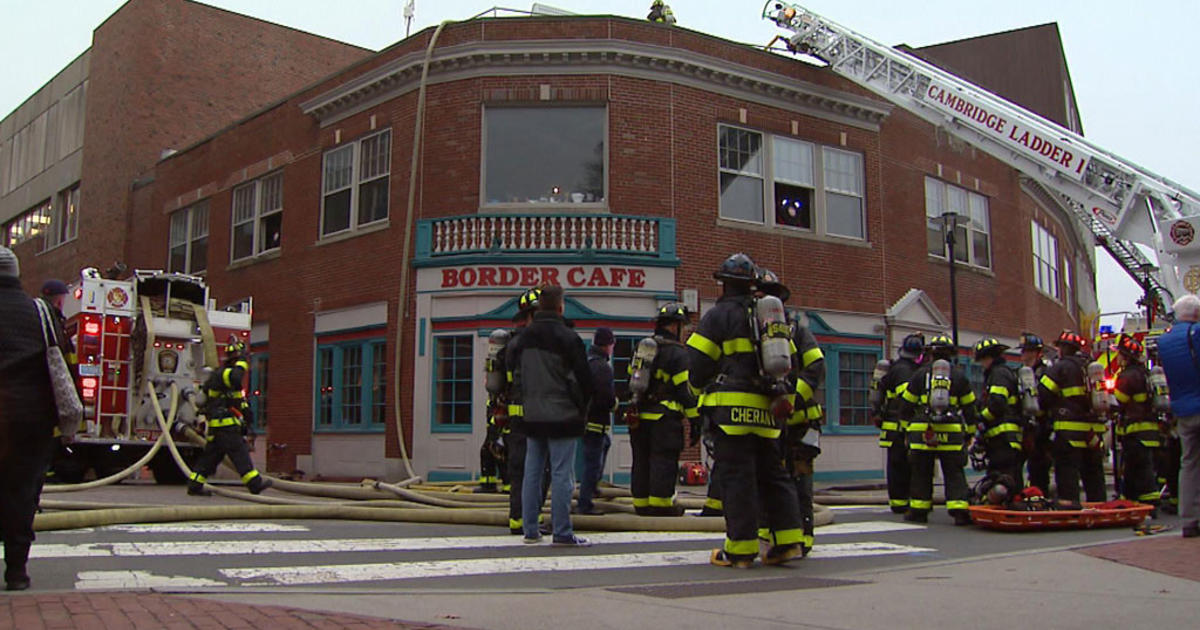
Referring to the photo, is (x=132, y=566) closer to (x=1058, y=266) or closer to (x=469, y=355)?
(x=469, y=355)

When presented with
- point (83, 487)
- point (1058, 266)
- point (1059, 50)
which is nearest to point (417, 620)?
point (83, 487)

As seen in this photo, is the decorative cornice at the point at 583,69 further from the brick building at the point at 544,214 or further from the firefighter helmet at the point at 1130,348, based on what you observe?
the firefighter helmet at the point at 1130,348

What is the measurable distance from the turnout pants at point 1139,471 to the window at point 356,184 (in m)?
12.3

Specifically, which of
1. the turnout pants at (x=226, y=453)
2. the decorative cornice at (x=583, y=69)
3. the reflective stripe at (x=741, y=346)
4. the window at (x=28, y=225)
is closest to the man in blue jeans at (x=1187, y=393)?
the reflective stripe at (x=741, y=346)

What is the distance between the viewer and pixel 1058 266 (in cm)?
2684

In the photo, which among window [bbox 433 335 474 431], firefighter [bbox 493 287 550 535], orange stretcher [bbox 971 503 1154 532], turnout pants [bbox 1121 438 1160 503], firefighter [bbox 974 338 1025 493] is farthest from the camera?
window [bbox 433 335 474 431]

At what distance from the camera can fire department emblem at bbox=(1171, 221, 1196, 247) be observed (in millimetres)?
13582

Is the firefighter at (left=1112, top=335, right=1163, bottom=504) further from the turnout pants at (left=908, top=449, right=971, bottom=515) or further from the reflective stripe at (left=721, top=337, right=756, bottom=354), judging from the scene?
the reflective stripe at (left=721, top=337, right=756, bottom=354)

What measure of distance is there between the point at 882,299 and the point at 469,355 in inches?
316

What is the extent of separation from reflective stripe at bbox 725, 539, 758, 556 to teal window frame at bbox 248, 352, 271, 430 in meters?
15.7

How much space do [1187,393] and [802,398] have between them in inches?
139

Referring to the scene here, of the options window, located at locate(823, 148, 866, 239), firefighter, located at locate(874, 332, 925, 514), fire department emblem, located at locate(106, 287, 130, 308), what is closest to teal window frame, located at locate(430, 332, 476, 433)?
fire department emblem, located at locate(106, 287, 130, 308)

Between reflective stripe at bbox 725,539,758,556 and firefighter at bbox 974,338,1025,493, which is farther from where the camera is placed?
firefighter at bbox 974,338,1025,493

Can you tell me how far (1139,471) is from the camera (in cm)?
1082
